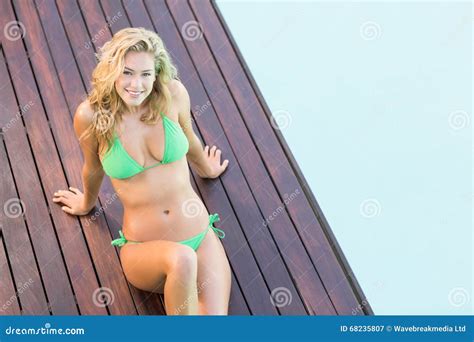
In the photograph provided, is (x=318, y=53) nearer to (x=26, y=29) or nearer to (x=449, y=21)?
(x=449, y=21)

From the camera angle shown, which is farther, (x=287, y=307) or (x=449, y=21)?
(x=449, y=21)

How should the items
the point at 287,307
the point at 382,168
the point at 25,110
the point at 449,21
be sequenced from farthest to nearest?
the point at 449,21 → the point at 382,168 → the point at 25,110 → the point at 287,307

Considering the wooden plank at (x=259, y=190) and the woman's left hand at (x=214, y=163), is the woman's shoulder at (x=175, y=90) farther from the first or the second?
the wooden plank at (x=259, y=190)

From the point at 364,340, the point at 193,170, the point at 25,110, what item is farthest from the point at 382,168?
the point at 25,110

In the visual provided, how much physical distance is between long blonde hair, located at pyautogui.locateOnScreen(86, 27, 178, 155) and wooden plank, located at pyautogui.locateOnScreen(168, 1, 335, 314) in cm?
84

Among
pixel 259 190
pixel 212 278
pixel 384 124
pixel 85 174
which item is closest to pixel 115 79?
pixel 85 174

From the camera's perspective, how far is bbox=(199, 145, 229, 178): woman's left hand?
12.2ft

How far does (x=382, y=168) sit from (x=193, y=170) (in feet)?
4.56

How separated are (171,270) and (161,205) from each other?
289 mm

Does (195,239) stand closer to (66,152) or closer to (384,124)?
(66,152)

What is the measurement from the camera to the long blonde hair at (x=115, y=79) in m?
2.82

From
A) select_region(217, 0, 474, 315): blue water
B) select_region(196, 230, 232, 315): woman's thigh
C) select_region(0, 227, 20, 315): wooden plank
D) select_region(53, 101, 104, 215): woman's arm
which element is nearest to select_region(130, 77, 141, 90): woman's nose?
select_region(53, 101, 104, 215): woman's arm

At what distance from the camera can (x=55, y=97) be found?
157 inches

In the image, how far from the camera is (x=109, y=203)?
365 cm
